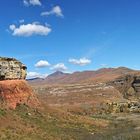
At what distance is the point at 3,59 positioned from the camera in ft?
227

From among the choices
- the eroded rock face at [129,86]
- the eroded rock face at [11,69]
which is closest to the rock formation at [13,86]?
the eroded rock face at [11,69]

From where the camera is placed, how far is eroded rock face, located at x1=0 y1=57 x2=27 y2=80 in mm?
68562

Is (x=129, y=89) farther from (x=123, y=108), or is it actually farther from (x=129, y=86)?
(x=123, y=108)

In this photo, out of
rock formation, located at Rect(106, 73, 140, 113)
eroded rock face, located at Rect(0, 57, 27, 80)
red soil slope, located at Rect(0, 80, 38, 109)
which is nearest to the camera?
red soil slope, located at Rect(0, 80, 38, 109)

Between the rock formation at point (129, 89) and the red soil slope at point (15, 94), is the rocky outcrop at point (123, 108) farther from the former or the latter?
the red soil slope at point (15, 94)

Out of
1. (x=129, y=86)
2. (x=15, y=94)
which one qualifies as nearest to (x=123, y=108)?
(x=15, y=94)

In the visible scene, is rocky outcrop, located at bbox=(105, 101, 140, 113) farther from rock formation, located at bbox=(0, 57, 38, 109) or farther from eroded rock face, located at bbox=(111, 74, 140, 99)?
rock formation, located at bbox=(0, 57, 38, 109)

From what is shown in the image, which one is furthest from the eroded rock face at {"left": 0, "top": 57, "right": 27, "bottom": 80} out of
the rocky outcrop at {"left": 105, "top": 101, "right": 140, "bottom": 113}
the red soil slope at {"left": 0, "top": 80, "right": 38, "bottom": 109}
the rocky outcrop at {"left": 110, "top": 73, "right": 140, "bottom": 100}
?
the rocky outcrop at {"left": 110, "top": 73, "right": 140, "bottom": 100}

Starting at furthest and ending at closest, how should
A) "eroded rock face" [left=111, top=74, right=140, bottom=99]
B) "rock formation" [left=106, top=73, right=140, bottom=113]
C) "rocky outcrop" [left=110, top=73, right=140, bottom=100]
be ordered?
"eroded rock face" [left=111, top=74, right=140, bottom=99]
"rocky outcrop" [left=110, top=73, right=140, bottom=100]
"rock formation" [left=106, top=73, right=140, bottom=113]

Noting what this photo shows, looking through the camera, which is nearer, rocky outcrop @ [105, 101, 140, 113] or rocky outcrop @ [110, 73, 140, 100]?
rocky outcrop @ [105, 101, 140, 113]

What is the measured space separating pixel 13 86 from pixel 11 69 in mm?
3127

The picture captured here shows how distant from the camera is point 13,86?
70.1 meters

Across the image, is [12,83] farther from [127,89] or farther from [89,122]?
[127,89]

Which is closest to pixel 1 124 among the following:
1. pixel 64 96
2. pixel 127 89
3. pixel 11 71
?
pixel 11 71
